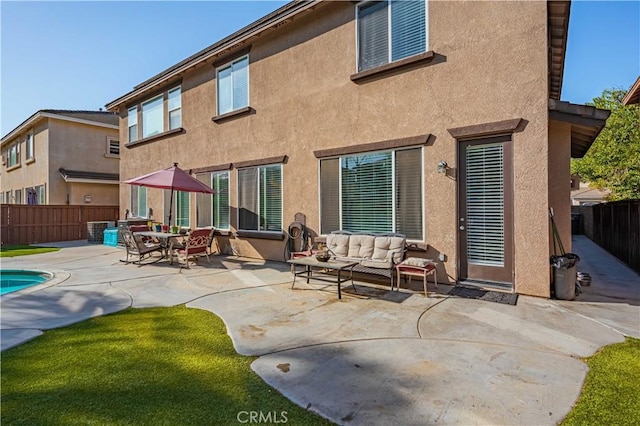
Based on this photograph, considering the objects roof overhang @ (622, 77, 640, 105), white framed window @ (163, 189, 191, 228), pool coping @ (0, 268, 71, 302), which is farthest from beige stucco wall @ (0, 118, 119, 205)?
roof overhang @ (622, 77, 640, 105)

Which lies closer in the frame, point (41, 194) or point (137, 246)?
point (137, 246)

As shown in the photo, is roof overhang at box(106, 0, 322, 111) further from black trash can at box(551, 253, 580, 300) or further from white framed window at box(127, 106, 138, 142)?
black trash can at box(551, 253, 580, 300)

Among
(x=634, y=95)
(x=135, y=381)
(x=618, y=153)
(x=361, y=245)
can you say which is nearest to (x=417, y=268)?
(x=361, y=245)

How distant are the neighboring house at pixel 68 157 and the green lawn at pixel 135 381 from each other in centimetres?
1895

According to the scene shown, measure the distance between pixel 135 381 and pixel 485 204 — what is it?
6.36 meters

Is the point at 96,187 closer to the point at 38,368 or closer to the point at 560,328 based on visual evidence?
the point at 38,368

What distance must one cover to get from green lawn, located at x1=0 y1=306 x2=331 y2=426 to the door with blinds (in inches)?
197

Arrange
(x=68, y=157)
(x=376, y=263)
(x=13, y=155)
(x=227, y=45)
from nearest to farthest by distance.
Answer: (x=376, y=263) < (x=227, y=45) < (x=68, y=157) < (x=13, y=155)

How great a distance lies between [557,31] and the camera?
6781mm

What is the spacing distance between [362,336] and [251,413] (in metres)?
1.97

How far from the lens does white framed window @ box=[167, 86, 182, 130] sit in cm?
1309

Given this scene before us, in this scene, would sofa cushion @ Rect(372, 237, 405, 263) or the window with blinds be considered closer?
the window with blinds

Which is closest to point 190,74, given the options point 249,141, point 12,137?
point 249,141

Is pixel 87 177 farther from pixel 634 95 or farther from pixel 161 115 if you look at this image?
pixel 634 95
